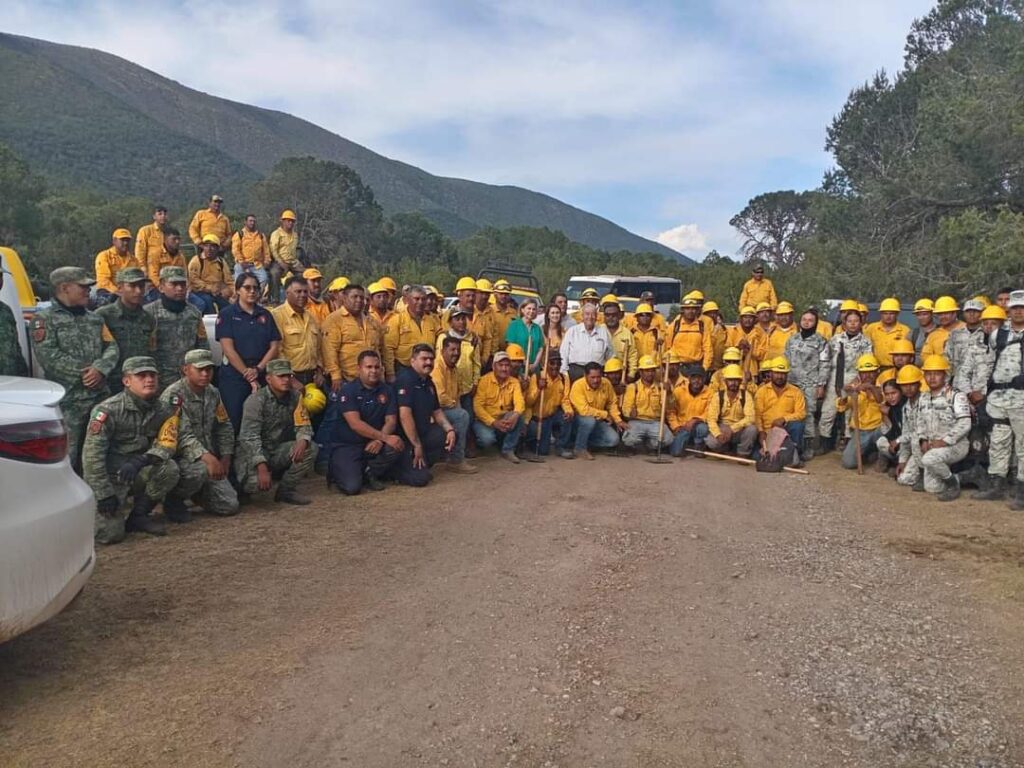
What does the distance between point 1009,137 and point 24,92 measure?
273 feet

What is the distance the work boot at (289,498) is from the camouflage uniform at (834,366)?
6.24m

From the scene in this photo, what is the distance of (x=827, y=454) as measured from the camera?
32.5 feet

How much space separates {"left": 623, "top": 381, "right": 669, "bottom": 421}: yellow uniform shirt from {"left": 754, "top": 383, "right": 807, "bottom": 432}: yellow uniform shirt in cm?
116

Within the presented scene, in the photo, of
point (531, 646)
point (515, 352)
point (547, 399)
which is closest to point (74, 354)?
point (531, 646)

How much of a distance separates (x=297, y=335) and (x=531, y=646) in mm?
4535

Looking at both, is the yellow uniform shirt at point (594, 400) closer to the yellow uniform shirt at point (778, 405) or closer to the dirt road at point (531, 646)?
the yellow uniform shirt at point (778, 405)

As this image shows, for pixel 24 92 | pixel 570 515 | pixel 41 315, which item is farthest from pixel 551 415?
pixel 24 92

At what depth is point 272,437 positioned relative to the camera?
6609mm

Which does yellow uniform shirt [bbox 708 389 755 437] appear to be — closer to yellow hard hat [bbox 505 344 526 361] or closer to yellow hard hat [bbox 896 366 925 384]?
yellow hard hat [bbox 896 366 925 384]

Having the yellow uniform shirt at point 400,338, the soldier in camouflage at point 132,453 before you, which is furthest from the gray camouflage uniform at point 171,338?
the yellow uniform shirt at point 400,338

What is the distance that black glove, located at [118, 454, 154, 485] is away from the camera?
5.41 m

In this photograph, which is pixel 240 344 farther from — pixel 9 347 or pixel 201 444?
pixel 9 347

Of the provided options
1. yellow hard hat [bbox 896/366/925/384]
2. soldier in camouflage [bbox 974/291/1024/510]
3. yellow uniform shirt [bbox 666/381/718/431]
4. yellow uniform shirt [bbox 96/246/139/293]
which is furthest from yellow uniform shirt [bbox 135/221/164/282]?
soldier in camouflage [bbox 974/291/1024/510]

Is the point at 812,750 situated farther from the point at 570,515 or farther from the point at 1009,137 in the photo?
the point at 1009,137
